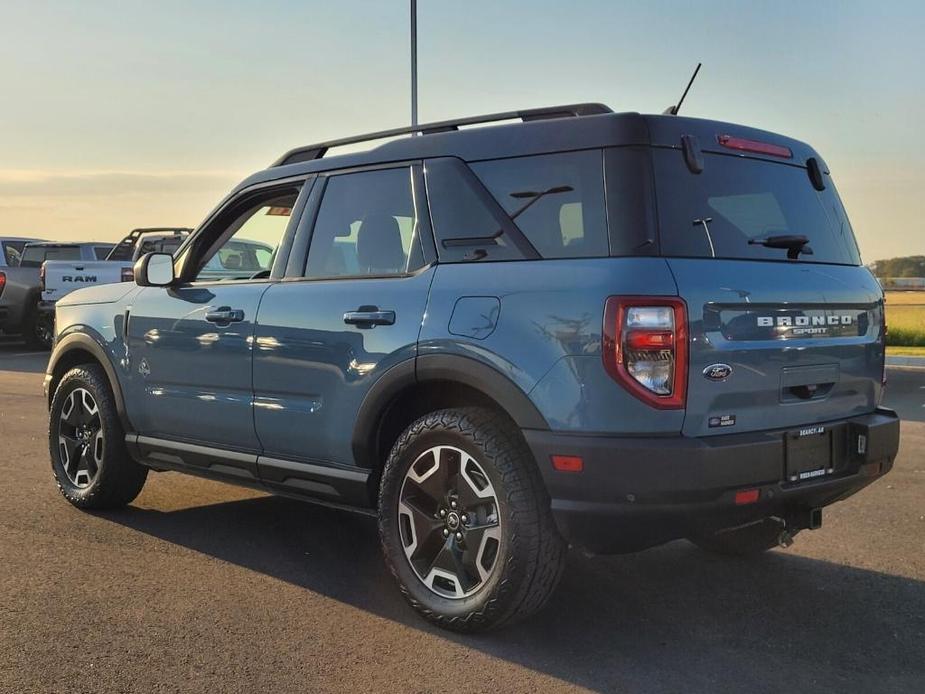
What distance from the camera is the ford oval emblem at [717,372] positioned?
10.5 feet

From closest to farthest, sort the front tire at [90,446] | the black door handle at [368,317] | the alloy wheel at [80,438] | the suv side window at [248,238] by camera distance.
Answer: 1. the black door handle at [368,317]
2. the suv side window at [248,238]
3. the front tire at [90,446]
4. the alloy wheel at [80,438]

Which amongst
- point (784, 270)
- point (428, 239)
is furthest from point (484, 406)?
point (784, 270)

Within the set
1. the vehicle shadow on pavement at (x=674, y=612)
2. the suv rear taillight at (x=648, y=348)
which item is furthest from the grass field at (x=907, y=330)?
the suv rear taillight at (x=648, y=348)

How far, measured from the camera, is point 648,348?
124 inches

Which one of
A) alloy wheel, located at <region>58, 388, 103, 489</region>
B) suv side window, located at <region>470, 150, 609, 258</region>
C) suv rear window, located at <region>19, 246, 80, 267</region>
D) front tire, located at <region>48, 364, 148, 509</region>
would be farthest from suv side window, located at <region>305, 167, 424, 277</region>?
suv rear window, located at <region>19, 246, 80, 267</region>

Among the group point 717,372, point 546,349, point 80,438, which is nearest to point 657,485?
point 717,372

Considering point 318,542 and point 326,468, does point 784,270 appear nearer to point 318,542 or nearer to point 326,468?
point 326,468

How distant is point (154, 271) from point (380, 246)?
4.88ft

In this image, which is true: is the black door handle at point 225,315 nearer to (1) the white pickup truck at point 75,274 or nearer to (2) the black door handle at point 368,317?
(2) the black door handle at point 368,317

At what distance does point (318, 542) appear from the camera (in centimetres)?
492

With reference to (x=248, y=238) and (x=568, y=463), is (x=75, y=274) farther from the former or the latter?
(x=568, y=463)

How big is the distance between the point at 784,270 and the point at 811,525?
0.98 metres

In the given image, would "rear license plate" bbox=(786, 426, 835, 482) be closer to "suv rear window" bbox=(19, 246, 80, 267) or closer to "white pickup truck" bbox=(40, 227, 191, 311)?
"white pickup truck" bbox=(40, 227, 191, 311)

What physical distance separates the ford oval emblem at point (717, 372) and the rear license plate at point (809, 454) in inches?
14.6
